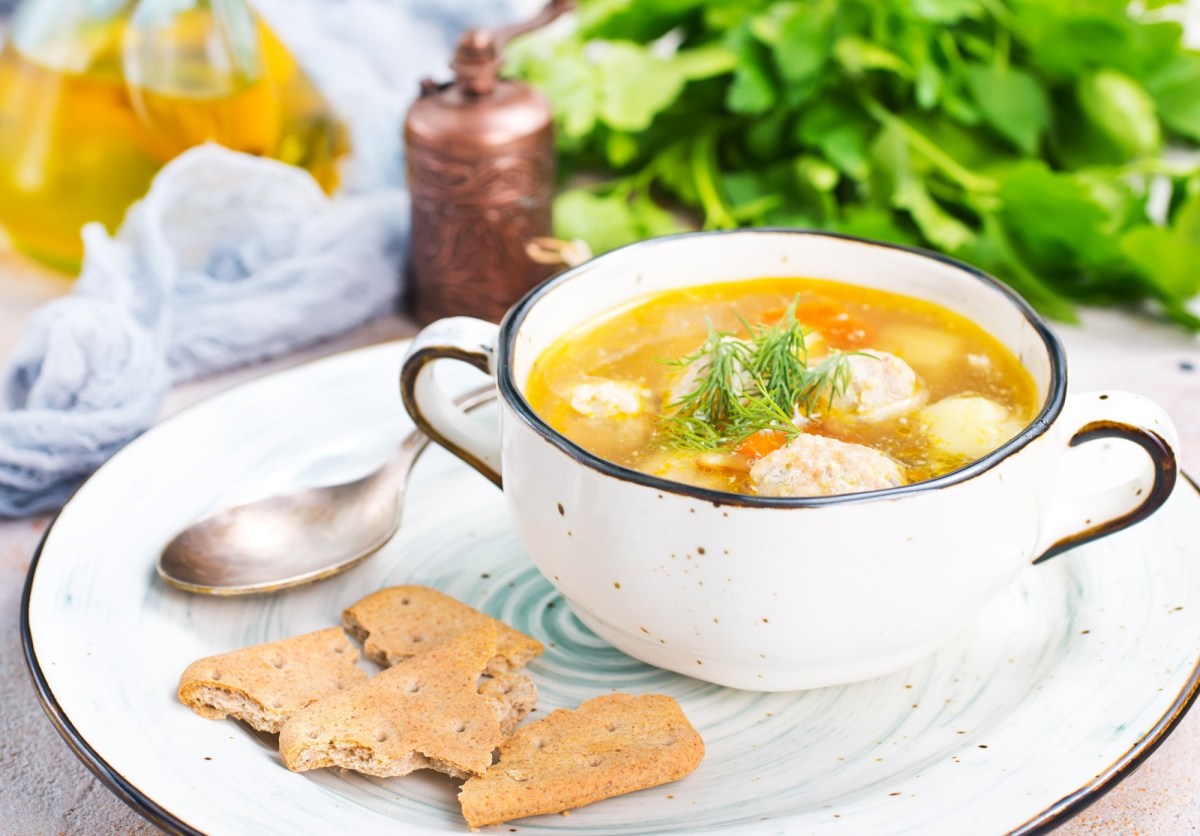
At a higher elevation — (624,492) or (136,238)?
(624,492)

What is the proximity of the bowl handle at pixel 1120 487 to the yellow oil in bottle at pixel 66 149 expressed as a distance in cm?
220

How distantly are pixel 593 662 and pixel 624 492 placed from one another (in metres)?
0.39

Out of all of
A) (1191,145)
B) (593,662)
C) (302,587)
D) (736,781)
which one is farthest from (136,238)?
(1191,145)

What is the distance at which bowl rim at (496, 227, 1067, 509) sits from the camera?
4.73 ft

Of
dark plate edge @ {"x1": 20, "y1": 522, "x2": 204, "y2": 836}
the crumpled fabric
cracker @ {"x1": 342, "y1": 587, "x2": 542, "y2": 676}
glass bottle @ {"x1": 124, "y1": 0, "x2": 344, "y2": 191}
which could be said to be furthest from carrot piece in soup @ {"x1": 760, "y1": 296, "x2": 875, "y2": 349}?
glass bottle @ {"x1": 124, "y1": 0, "x2": 344, "y2": 191}

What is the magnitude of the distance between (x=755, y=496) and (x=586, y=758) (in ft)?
1.23

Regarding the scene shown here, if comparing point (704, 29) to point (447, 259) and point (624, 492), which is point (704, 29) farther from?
point (624, 492)

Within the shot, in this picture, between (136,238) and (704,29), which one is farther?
(704,29)

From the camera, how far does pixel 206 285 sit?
2947 mm

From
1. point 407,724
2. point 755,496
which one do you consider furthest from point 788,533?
point 407,724

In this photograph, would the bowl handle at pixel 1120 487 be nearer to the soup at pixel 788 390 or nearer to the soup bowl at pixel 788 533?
the soup bowl at pixel 788 533

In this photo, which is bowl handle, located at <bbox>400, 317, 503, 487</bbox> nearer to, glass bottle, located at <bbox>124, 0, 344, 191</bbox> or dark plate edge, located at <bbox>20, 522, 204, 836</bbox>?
dark plate edge, located at <bbox>20, 522, 204, 836</bbox>

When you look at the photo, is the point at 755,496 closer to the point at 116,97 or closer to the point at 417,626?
the point at 417,626

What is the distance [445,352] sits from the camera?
5.97 ft
